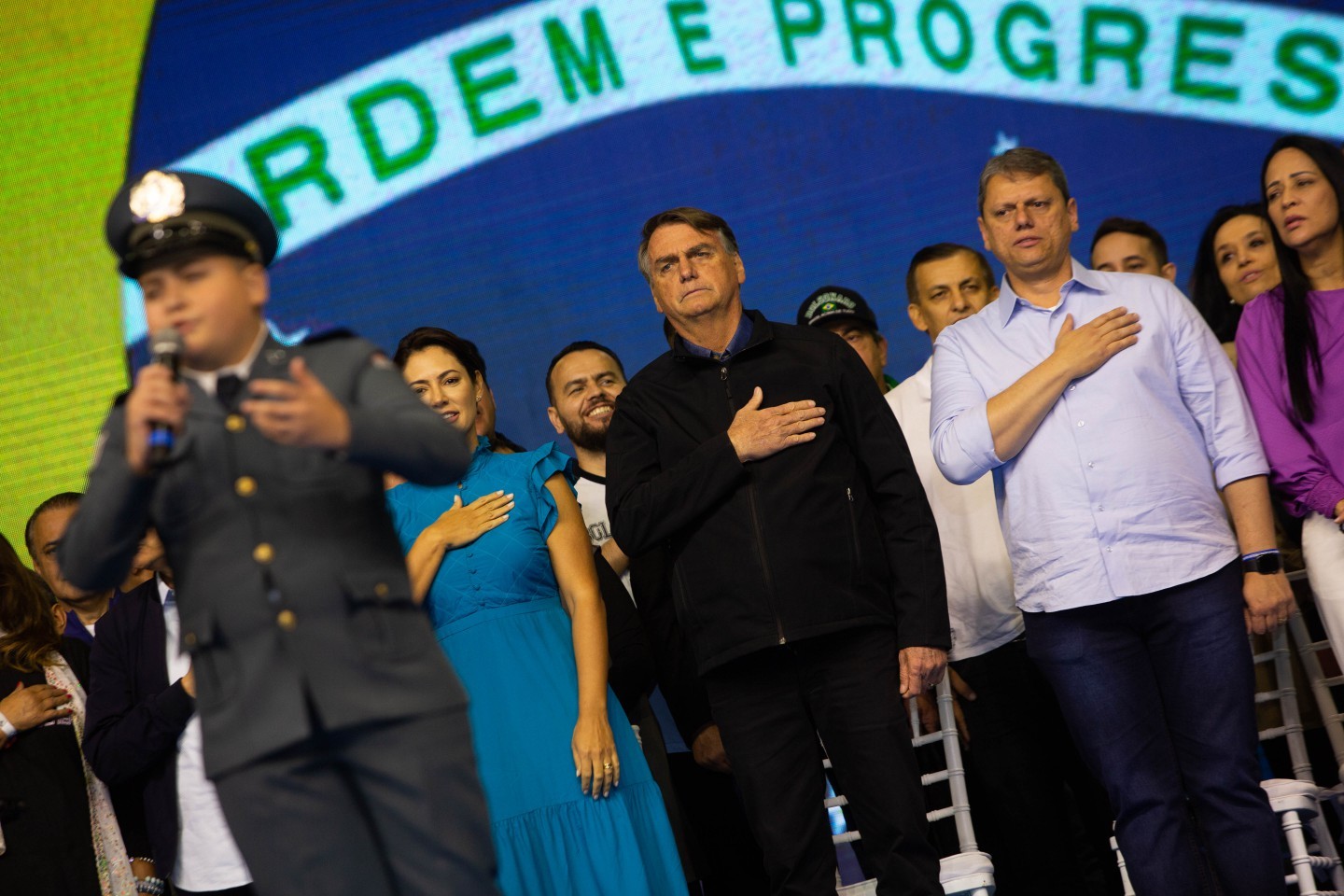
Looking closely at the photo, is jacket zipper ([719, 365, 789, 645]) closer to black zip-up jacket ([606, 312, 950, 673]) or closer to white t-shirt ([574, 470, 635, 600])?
black zip-up jacket ([606, 312, 950, 673])

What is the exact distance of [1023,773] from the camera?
3.29m

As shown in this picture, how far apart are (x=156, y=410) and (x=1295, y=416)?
2.39 meters

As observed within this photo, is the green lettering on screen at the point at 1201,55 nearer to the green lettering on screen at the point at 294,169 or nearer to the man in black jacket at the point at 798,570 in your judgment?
the man in black jacket at the point at 798,570

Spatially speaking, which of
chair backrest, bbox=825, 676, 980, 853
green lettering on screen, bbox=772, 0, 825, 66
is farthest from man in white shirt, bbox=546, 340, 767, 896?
green lettering on screen, bbox=772, 0, 825, 66

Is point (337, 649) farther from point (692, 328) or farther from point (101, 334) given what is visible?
point (101, 334)

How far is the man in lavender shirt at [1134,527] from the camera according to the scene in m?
2.62

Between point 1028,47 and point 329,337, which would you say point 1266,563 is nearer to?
point 329,337

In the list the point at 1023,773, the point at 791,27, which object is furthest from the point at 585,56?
the point at 1023,773

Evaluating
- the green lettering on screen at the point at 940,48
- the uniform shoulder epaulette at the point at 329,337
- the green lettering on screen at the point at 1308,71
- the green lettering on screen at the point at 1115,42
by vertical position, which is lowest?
the uniform shoulder epaulette at the point at 329,337

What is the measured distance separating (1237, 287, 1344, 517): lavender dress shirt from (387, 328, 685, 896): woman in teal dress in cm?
150

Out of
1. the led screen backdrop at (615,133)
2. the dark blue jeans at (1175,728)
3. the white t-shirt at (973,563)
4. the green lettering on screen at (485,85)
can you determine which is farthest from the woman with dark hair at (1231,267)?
the green lettering on screen at (485,85)

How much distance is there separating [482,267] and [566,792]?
2.67 metres

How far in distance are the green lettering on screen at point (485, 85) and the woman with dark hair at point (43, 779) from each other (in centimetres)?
233

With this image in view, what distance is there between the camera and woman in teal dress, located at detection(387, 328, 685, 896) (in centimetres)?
267
